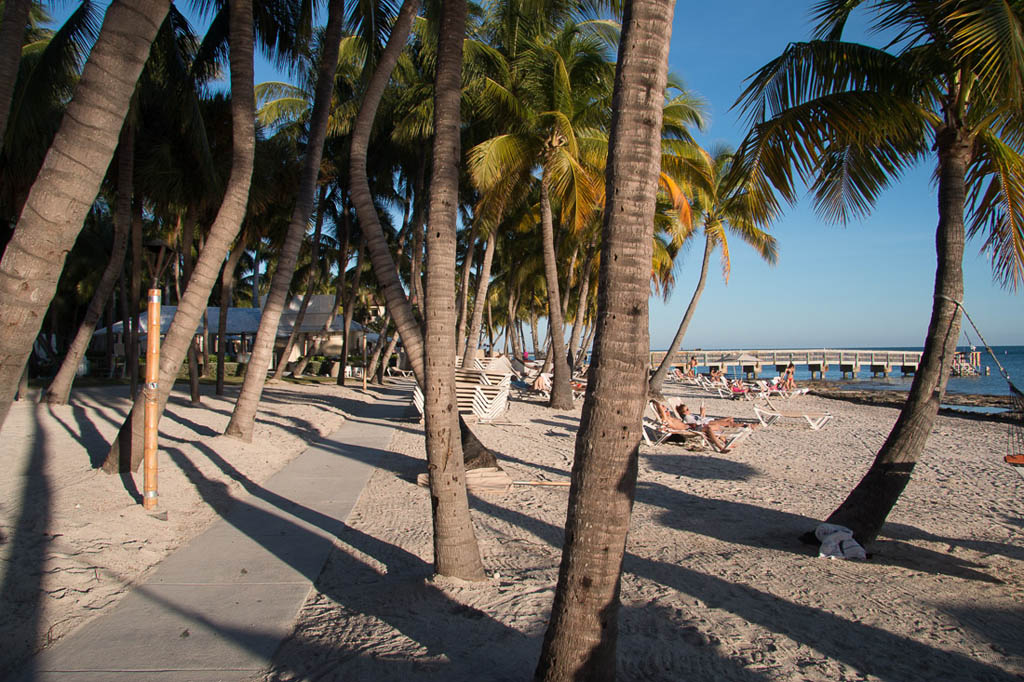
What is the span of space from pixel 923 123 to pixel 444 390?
4.96m

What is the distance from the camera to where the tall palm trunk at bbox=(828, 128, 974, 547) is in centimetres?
532

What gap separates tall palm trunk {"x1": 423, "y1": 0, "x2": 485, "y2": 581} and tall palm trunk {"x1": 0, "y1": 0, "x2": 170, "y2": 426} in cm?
184

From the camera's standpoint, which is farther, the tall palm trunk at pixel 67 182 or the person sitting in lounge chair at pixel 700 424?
the person sitting in lounge chair at pixel 700 424

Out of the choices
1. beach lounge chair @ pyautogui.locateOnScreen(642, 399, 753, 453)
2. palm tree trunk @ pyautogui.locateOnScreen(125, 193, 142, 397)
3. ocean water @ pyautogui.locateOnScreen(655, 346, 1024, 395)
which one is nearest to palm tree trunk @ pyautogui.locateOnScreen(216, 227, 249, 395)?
palm tree trunk @ pyautogui.locateOnScreen(125, 193, 142, 397)

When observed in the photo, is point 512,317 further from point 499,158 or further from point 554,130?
point 499,158

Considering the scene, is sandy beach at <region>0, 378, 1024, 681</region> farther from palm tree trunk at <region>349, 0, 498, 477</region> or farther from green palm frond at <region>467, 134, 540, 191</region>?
green palm frond at <region>467, 134, 540, 191</region>

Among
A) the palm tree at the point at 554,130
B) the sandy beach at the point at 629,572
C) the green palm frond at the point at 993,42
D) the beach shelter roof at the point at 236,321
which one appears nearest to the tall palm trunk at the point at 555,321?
the palm tree at the point at 554,130

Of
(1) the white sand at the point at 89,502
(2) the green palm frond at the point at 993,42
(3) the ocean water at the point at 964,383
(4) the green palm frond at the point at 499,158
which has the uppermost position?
(4) the green palm frond at the point at 499,158

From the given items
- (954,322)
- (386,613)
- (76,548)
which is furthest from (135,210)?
(954,322)

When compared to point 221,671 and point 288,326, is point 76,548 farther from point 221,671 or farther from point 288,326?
point 288,326

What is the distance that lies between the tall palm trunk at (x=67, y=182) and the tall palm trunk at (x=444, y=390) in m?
1.84

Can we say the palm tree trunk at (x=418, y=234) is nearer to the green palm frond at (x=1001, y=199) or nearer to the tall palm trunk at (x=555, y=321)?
the tall palm trunk at (x=555, y=321)

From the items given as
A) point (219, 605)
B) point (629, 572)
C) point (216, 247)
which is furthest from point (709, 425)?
point (219, 605)

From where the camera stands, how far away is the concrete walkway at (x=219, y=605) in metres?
3.19
